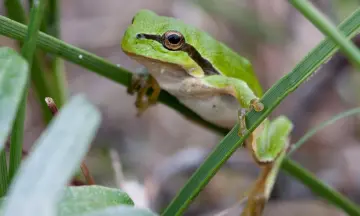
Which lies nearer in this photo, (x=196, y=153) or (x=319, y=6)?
(x=196, y=153)

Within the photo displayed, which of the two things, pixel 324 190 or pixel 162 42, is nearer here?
pixel 324 190

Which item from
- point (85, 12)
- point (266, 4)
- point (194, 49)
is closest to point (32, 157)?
point (194, 49)

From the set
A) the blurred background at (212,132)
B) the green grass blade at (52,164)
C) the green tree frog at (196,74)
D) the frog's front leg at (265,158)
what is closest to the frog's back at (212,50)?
the green tree frog at (196,74)

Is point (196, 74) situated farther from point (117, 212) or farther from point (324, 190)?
point (117, 212)

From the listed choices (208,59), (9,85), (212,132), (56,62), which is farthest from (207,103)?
(9,85)

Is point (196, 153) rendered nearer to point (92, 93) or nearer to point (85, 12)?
point (92, 93)

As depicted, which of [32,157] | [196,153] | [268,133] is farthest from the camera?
[196,153]

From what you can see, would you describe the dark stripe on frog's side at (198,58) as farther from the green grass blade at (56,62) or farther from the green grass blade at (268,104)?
the green grass blade at (268,104)

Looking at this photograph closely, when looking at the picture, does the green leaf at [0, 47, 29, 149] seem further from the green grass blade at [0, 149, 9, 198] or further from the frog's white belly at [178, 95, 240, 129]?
the frog's white belly at [178, 95, 240, 129]
